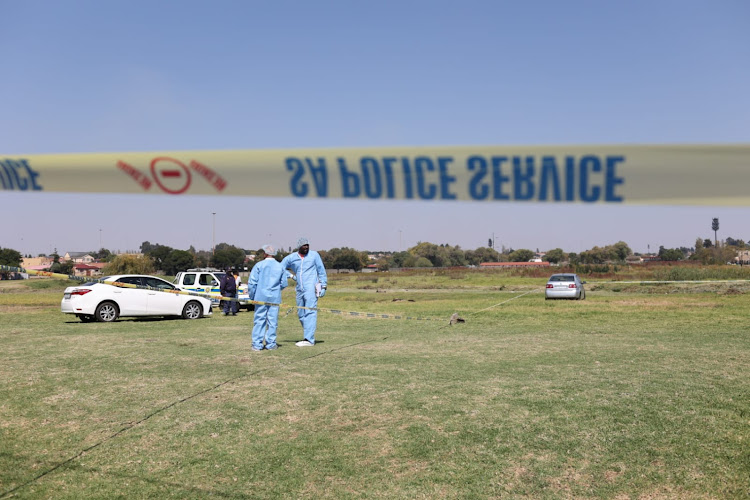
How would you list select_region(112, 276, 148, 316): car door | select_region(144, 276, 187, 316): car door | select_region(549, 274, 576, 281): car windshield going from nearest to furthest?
select_region(112, 276, 148, 316): car door
select_region(144, 276, 187, 316): car door
select_region(549, 274, 576, 281): car windshield

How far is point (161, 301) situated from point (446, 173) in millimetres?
17869

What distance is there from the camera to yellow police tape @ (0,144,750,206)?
2705 mm

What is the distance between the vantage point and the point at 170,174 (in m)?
3.28

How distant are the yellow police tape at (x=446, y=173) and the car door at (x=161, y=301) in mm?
16587

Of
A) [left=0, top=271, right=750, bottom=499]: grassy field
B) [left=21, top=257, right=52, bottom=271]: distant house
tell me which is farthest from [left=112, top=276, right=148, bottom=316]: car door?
[left=0, top=271, right=750, bottom=499]: grassy field

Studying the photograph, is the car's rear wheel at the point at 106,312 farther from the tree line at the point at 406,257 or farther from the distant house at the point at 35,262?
the tree line at the point at 406,257

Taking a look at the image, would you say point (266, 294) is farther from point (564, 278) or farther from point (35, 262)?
point (564, 278)

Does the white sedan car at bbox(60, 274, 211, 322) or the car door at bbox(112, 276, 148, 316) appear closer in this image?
the white sedan car at bbox(60, 274, 211, 322)

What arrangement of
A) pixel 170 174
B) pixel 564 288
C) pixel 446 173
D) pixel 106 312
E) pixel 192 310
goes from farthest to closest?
pixel 564 288 < pixel 192 310 < pixel 106 312 < pixel 170 174 < pixel 446 173

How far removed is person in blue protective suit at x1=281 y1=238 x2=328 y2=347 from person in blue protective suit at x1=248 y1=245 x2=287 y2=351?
0.82 ft

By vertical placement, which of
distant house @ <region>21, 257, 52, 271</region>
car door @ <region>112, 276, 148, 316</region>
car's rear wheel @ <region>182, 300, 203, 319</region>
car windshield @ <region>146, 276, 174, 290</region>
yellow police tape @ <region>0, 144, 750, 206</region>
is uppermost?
yellow police tape @ <region>0, 144, 750, 206</region>

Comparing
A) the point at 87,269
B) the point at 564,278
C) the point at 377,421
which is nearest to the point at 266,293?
the point at 377,421

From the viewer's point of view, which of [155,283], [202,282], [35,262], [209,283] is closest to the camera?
[35,262]

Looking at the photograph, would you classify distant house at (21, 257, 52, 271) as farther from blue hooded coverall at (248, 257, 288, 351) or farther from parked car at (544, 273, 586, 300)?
parked car at (544, 273, 586, 300)
